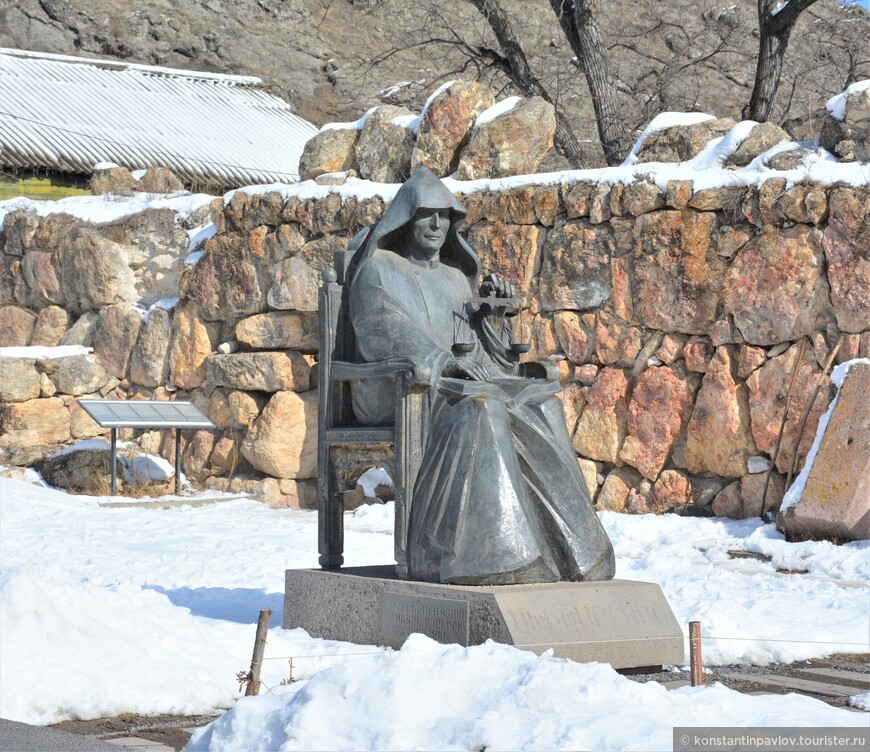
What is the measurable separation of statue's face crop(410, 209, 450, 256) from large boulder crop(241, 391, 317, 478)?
16.4ft

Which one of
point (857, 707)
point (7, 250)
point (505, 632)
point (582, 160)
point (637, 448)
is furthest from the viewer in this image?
point (582, 160)

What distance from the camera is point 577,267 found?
9.55 m

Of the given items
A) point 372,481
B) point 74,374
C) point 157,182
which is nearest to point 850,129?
point 372,481

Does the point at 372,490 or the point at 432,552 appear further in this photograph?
the point at 372,490

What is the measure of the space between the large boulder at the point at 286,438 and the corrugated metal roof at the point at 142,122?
633cm

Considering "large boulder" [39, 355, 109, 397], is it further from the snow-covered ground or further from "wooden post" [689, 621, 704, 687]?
"wooden post" [689, 621, 704, 687]

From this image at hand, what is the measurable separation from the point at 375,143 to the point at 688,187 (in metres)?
3.19

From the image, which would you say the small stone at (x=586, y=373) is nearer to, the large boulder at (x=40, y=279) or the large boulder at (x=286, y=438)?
the large boulder at (x=286, y=438)

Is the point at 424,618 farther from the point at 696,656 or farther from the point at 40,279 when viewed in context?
the point at 40,279

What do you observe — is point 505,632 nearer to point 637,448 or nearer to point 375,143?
point 637,448

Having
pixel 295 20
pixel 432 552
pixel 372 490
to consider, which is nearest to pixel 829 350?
pixel 372 490

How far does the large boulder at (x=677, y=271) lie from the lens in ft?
29.6

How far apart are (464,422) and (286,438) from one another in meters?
5.68

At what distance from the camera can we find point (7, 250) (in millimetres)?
12516
